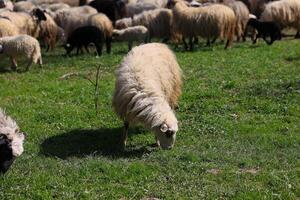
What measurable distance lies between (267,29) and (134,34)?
4220mm

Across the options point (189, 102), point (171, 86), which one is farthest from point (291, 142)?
point (189, 102)

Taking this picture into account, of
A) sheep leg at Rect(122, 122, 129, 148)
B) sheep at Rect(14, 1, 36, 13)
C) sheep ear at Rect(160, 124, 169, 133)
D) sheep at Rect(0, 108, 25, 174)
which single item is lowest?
sheep at Rect(14, 1, 36, 13)

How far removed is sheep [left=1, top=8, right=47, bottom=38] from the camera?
61.3ft

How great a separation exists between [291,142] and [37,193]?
3989 millimetres

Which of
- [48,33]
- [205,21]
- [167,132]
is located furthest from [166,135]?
[48,33]

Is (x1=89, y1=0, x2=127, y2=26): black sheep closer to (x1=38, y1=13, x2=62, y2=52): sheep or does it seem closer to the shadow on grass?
(x1=38, y1=13, x2=62, y2=52): sheep

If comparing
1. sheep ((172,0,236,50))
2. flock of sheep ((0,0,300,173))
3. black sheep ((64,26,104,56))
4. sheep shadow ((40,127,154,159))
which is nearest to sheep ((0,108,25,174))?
sheep shadow ((40,127,154,159))

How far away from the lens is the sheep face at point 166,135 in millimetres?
8219

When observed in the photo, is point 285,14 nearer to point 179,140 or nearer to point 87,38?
point 87,38

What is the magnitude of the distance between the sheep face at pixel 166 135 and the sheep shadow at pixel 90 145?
0.25m

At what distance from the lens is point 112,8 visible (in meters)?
24.2

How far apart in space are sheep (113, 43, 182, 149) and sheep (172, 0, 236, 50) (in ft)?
26.6

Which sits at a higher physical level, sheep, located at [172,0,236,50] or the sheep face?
the sheep face

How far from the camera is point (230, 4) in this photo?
20.4 m
